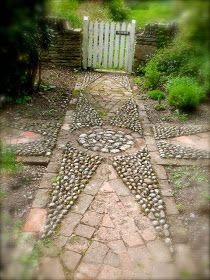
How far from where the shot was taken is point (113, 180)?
4.38 m

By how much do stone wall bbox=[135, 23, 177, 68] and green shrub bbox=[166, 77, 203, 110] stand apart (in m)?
2.21

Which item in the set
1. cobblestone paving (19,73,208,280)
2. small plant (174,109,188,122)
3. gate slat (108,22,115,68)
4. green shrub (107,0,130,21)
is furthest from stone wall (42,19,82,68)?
cobblestone paving (19,73,208,280)

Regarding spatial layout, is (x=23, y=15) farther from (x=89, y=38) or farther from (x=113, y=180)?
(x=89, y=38)

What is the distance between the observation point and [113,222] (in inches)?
144

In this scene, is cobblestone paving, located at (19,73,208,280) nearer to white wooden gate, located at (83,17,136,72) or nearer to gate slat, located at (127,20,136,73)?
gate slat, located at (127,20,136,73)

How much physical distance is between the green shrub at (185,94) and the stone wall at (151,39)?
2.21m

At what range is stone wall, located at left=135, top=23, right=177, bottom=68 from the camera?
8.53m

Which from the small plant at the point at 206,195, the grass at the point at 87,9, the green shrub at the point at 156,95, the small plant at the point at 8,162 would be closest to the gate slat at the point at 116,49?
the grass at the point at 87,9

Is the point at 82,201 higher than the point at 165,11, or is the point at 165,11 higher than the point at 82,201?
the point at 165,11

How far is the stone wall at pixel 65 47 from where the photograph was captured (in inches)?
335

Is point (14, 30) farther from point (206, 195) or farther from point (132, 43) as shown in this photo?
point (132, 43)

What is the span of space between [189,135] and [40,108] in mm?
2927

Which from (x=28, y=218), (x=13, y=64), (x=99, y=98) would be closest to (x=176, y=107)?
(x=99, y=98)

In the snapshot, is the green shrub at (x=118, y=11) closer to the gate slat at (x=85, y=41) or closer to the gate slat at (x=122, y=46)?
the gate slat at (x=122, y=46)
